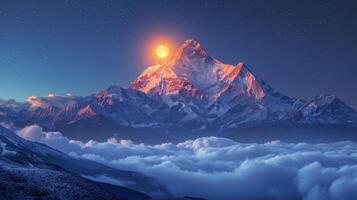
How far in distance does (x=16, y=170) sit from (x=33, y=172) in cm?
592

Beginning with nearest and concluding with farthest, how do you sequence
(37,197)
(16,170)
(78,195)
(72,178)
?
1. (37,197)
2. (78,195)
3. (16,170)
4. (72,178)

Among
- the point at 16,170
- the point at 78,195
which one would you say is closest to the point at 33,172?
the point at 16,170

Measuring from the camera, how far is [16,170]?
160375 millimetres

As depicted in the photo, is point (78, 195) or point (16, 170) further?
point (16, 170)

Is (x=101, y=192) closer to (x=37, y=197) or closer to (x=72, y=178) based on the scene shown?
(x=72, y=178)

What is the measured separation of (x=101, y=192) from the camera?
167625 mm

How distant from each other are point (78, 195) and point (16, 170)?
27199 millimetres

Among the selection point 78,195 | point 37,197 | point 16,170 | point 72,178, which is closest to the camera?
point 37,197

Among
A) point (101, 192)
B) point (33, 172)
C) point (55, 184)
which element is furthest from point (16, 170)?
point (101, 192)

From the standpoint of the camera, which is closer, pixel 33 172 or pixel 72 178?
pixel 33 172

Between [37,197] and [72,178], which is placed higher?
[72,178]

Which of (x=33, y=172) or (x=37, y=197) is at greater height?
(x=33, y=172)

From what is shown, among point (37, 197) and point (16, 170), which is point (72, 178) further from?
point (37, 197)

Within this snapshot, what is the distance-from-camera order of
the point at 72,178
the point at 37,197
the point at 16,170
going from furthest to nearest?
the point at 72,178 → the point at 16,170 → the point at 37,197
